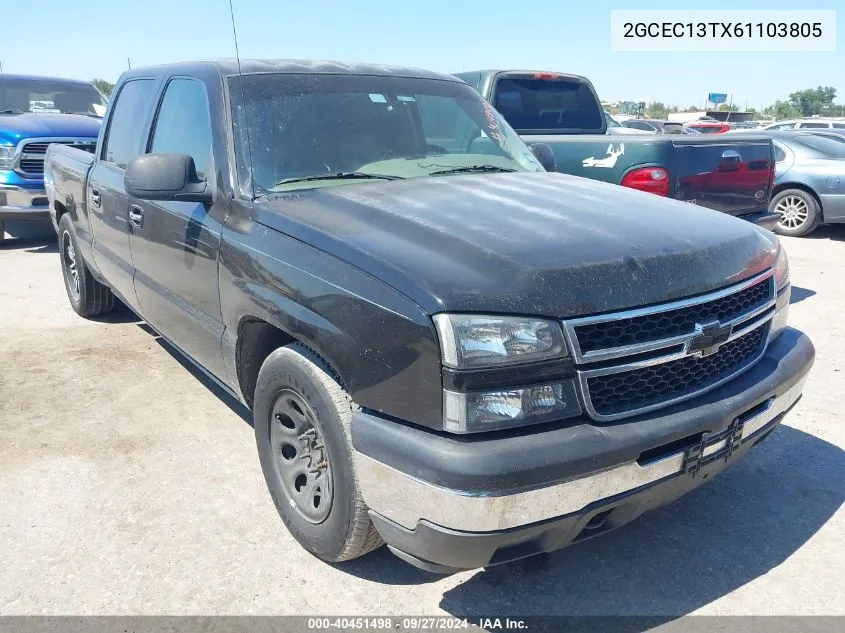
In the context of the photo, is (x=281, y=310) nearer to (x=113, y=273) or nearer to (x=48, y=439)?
(x=48, y=439)

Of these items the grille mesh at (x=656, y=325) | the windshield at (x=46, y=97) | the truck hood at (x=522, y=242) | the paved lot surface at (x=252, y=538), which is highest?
the windshield at (x=46, y=97)

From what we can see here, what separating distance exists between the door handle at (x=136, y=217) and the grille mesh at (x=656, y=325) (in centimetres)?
262

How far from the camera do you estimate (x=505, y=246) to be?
2309 millimetres

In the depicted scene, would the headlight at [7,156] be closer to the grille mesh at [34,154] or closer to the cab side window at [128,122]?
the grille mesh at [34,154]

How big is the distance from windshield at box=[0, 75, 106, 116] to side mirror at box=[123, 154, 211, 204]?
320 inches

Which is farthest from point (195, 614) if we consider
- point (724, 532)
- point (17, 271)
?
point (17, 271)

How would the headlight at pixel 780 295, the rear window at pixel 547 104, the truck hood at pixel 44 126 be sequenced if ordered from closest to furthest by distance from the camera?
the headlight at pixel 780 295
the rear window at pixel 547 104
the truck hood at pixel 44 126

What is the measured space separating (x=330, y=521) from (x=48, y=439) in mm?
2083

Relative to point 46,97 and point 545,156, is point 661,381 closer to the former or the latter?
point 545,156

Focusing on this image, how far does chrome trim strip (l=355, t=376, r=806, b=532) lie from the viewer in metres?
1.97

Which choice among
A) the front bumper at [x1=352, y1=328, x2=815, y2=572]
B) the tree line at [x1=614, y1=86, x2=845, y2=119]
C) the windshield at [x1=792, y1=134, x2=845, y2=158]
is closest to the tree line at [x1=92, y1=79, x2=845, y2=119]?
A: the tree line at [x1=614, y1=86, x2=845, y2=119]

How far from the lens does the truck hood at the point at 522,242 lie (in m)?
2.11

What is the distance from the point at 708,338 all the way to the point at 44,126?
28.5ft

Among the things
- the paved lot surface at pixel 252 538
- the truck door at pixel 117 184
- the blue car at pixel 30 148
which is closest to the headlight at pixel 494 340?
the paved lot surface at pixel 252 538
